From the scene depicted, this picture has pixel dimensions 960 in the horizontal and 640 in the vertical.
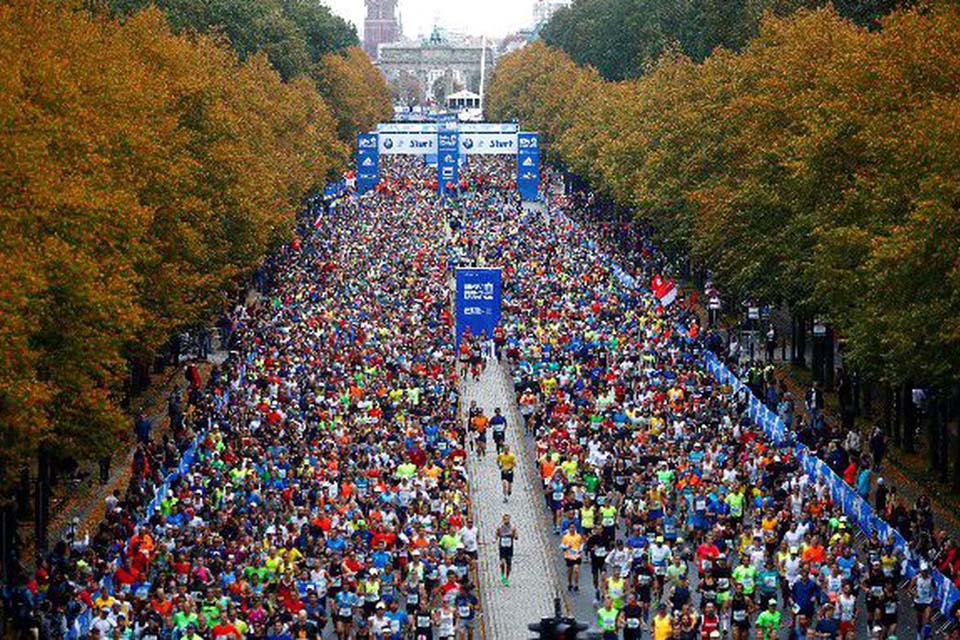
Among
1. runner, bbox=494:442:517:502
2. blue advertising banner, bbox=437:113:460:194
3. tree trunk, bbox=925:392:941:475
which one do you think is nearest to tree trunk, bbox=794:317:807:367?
tree trunk, bbox=925:392:941:475

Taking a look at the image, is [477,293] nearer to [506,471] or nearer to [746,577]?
[506,471]

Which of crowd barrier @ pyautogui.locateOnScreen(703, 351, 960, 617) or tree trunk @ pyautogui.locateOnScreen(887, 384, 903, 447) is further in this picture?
tree trunk @ pyautogui.locateOnScreen(887, 384, 903, 447)

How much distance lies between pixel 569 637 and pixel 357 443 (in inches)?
1201


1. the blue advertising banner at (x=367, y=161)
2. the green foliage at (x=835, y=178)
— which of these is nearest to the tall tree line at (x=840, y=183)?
the green foliage at (x=835, y=178)

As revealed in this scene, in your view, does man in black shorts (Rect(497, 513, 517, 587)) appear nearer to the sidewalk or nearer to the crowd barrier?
the sidewalk

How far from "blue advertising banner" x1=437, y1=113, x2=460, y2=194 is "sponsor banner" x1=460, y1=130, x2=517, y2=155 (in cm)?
68

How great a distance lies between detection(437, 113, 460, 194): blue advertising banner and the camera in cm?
12862

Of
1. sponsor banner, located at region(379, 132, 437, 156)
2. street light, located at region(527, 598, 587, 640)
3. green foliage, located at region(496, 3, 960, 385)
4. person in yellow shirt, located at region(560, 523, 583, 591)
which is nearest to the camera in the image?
street light, located at region(527, 598, 587, 640)

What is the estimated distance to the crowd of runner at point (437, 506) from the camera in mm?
32844

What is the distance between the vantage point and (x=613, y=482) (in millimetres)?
42875

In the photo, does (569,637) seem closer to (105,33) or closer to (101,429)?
(101,429)

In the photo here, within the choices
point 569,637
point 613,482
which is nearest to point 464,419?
point 613,482

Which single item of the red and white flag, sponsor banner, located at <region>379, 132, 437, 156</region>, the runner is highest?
sponsor banner, located at <region>379, 132, 437, 156</region>

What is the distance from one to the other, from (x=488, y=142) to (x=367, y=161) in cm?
803
